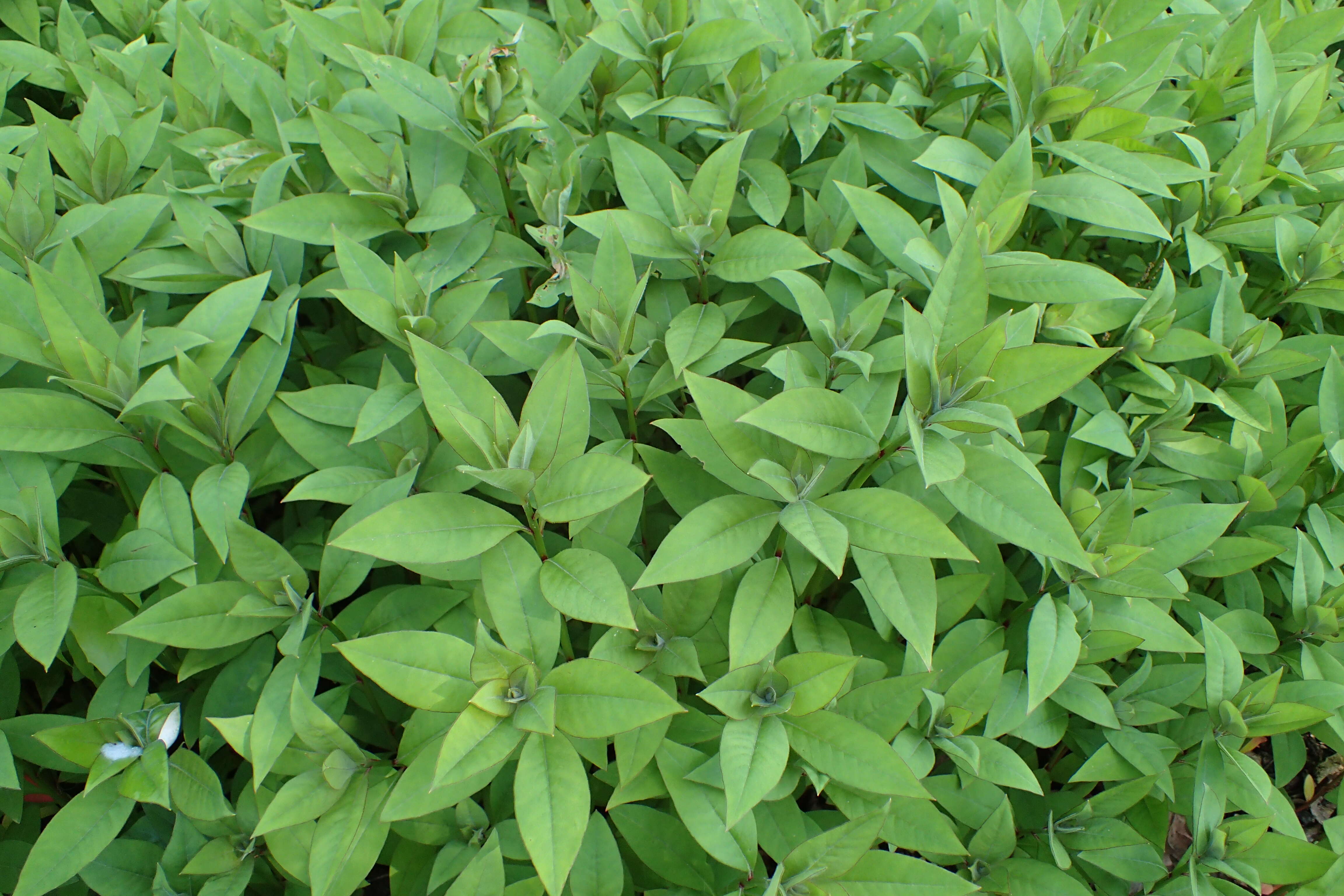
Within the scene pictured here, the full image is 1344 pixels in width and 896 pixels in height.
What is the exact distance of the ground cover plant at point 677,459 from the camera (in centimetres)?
153

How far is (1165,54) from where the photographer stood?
2131 mm

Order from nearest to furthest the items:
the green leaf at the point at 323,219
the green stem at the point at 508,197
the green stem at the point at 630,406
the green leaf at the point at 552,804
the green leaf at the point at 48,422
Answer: the green leaf at the point at 552,804, the green leaf at the point at 48,422, the green stem at the point at 630,406, the green leaf at the point at 323,219, the green stem at the point at 508,197

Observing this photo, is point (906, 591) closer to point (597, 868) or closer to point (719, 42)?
point (597, 868)

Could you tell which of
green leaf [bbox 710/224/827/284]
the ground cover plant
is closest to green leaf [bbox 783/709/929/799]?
the ground cover plant

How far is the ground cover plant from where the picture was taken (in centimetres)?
153

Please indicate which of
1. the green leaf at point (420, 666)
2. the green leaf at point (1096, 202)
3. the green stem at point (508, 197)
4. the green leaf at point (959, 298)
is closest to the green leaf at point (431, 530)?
the green leaf at point (420, 666)

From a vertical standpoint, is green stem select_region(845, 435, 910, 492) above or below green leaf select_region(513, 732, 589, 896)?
above

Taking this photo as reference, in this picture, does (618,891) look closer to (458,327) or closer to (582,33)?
(458,327)

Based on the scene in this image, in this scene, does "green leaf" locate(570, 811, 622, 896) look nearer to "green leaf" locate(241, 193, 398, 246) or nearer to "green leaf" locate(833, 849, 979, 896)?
"green leaf" locate(833, 849, 979, 896)

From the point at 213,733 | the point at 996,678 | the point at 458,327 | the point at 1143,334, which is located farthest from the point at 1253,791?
the point at 213,733

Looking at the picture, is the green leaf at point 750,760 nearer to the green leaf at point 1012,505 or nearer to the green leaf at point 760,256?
the green leaf at point 1012,505

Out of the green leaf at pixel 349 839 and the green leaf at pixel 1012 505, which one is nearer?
the green leaf at pixel 1012 505

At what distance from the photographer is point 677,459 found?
1.77 metres

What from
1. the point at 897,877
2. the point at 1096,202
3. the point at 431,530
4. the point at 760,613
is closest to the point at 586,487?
the point at 431,530
